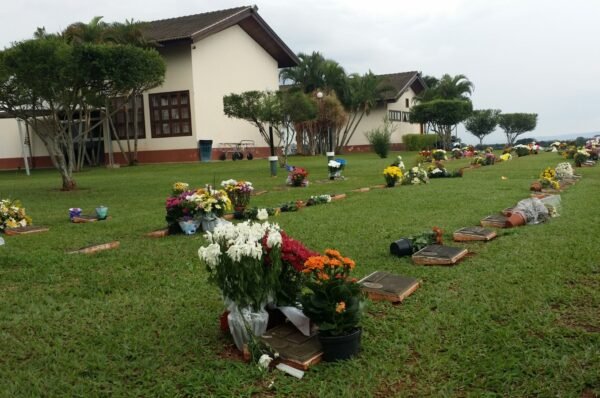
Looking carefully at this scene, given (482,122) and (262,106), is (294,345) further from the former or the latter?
(482,122)

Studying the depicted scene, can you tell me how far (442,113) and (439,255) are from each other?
34708 millimetres

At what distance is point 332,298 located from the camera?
324cm

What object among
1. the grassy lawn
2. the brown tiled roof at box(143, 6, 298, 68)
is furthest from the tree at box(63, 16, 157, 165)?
the grassy lawn

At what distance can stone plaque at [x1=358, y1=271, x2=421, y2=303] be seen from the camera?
13.9 ft

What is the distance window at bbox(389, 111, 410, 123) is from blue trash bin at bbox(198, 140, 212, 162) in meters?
19.0

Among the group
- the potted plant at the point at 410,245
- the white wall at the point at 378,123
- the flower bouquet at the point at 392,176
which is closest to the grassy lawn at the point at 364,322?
the potted plant at the point at 410,245

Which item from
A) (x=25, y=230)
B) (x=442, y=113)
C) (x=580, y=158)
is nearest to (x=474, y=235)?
(x=25, y=230)

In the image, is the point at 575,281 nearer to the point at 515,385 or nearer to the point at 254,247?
the point at 515,385

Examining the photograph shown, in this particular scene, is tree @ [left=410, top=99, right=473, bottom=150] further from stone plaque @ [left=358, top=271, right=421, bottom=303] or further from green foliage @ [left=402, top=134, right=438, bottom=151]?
stone plaque @ [left=358, top=271, right=421, bottom=303]

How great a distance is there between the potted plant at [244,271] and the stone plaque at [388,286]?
0.91 meters

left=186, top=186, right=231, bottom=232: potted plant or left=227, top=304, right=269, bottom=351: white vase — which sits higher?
left=186, top=186, right=231, bottom=232: potted plant

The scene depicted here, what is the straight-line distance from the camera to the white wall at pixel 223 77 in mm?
26328

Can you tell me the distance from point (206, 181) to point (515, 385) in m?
14.4

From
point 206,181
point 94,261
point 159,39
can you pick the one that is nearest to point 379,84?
point 159,39
